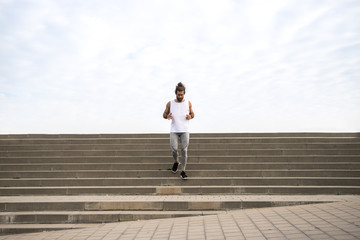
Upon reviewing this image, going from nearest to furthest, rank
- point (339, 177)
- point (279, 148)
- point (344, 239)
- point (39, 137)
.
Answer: point (344, 239)
point (339, 177)
point (279, 148)
point (39, 137)

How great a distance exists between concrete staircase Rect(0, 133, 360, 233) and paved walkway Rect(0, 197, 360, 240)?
40 cm

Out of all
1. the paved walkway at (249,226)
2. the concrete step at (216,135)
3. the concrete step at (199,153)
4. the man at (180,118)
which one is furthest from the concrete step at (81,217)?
the concrete step at (216,135)

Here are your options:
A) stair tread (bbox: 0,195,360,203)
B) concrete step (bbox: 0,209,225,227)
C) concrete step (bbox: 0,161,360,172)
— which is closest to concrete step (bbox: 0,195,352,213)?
stair tread (bbox: 0,195,360,203)

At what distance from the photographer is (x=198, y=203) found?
6297 millimetres

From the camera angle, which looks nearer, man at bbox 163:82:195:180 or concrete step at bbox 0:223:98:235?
concrete step at bbox 0:223:98:235

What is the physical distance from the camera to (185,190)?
7.41 meters

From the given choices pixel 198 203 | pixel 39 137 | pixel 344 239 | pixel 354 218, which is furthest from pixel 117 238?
pixel 39 137

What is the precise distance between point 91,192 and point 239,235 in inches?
157

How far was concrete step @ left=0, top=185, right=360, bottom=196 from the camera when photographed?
24.0 feet

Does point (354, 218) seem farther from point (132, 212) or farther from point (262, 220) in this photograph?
point (132, 212)

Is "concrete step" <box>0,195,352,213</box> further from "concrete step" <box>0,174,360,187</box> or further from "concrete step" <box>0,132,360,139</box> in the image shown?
"concrete step" <box>0,132,360,139</box>

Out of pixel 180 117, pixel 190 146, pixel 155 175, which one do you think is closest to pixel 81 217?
pixel 155 175

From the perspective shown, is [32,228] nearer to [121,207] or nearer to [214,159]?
[121,207]

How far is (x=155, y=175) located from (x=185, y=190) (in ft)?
3.46
